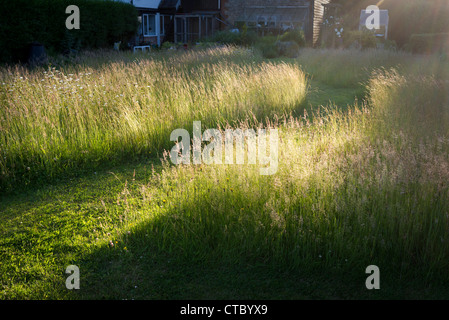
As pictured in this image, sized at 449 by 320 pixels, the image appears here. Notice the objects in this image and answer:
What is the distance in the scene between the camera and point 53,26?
48.0 ft

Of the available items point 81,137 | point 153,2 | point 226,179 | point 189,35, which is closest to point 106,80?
point 81,137

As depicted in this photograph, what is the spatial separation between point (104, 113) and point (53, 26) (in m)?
10.0

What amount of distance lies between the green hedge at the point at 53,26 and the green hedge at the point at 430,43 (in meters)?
15.9

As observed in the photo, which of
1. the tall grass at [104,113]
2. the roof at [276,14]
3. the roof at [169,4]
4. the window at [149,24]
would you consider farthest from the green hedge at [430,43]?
the window at [149,24]

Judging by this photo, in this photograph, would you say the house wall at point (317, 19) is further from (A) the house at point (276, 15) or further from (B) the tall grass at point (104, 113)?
(B) the tall grass at point (104, 113)

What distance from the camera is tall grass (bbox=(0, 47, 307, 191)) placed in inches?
219

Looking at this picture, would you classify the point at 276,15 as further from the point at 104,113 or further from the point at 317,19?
the point at 104,113

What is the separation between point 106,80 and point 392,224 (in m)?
6.83

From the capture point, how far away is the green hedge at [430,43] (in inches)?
783

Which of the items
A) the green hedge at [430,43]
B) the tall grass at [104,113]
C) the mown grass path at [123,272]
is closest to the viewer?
the mown grass path at [123,272]

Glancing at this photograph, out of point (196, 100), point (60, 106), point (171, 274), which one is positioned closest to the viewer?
point (171, 274)

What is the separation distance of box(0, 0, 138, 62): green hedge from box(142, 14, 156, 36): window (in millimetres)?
6960
